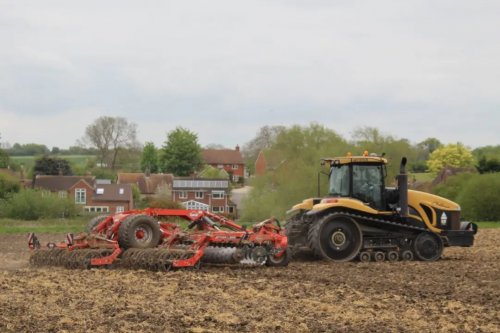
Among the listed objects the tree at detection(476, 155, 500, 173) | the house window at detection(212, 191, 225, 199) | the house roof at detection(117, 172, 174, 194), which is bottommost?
the house window at detection(212, 191, 225, 199)

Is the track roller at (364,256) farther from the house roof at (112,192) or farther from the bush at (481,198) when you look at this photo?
the house roof at (112,192)

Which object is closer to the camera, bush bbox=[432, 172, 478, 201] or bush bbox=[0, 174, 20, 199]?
bush bbox=[432, 172, 478, 201]

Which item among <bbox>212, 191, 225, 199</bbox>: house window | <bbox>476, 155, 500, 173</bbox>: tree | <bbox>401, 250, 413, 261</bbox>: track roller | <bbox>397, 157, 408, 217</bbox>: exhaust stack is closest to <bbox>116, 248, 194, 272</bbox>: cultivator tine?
<bbox>401, 250, 413, 261</bbox>: track roller

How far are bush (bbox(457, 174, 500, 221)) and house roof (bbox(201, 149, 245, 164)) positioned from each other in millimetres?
78385

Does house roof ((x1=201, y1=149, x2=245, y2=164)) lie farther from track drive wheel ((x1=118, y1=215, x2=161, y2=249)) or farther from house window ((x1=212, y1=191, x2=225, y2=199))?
track drive wheel ((x1=118, y1=215, x2=161, y2=249))

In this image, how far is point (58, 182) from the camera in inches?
Answer: 3364

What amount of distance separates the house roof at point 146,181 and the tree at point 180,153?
11.2 m

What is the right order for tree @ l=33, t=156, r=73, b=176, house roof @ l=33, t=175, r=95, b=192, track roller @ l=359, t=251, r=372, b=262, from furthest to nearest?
tree @ l=33, t=156, r=73, b=176 < house roof @ l=33, t=175, r=95, b=192 < track roller @ l=359, t=251, r=372, b=262

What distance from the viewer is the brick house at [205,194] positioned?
85.5 m

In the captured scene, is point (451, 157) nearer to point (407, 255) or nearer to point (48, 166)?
point (48, 166)

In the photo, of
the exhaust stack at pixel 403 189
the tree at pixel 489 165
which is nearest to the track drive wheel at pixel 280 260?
the exhaust stack at pixel 403 189

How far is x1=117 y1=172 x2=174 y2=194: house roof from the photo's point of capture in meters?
92.9

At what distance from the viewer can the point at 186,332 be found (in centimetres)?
935

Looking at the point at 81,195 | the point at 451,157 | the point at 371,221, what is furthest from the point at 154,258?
the point at 451,157
